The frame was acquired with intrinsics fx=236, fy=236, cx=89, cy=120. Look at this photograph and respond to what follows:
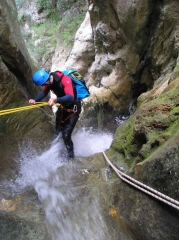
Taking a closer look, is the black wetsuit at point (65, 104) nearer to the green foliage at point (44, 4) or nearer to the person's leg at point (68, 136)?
the person's leg at point (68, 136)

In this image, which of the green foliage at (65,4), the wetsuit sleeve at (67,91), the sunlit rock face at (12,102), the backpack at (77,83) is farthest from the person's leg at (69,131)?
the green foliage at (65,4)

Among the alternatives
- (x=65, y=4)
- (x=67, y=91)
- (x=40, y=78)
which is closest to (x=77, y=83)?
(x=67, y=91)

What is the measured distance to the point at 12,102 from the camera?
19.3 ft

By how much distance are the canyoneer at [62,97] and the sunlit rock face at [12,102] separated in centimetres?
68

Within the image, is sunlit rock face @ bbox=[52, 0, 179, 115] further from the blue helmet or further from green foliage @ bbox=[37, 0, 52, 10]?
green foliage @ bbox=[37, 0, 52, 10]

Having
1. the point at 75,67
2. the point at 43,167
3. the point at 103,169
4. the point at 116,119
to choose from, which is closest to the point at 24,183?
the point at 43,167

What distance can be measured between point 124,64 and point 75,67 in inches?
142

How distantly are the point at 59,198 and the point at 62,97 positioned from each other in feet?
6.71

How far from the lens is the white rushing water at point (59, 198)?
3.02 meters

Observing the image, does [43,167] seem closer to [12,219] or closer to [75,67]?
[12,219]

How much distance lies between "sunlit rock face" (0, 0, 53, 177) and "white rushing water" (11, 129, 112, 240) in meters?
0.36

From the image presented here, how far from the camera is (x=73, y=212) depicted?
10.8 feet

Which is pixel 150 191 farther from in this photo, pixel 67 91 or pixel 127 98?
pixel 127 98

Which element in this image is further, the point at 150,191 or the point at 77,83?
the point at 77,83
